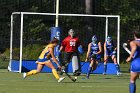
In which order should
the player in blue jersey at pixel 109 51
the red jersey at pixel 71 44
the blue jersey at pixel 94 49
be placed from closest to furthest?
the red jersey at pixel 71 44, the blue jersey at pixel 94 49, the player in blue jersey at pixel 109 51

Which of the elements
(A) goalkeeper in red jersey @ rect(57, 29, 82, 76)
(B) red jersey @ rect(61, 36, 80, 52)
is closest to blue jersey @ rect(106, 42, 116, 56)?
(A) goalkeeper in red jersey @ rect(57, 29, 82, 76)

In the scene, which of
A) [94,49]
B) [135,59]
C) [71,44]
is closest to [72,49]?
[71,44]

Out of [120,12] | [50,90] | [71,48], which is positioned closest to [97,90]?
[50,90]

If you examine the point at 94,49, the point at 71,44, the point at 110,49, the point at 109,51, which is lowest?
the point at 109,51

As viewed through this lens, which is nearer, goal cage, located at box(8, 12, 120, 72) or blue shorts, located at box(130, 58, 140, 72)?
blue shorts, located at box(130, 58, 140, 72)

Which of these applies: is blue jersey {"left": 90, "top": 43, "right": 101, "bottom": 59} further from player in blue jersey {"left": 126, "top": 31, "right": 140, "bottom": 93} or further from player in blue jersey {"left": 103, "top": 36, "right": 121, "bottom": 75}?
player in blue jersey {"left": 126, "top": 31, "right": 140, "bottom": 93}

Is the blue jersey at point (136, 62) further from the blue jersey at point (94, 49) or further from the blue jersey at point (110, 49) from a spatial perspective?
the blue jersey at point (110, 49)

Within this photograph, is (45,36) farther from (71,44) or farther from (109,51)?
(71,44)

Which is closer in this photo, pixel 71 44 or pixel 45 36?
pixel 71 44

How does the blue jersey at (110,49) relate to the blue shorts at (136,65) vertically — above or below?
below

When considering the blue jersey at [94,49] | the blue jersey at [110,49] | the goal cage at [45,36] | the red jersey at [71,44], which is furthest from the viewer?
the goal cage at [45,36]

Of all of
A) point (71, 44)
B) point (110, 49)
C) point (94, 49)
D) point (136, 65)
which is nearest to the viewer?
point (136, 65)

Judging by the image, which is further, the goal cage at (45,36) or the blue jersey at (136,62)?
the goal cage at (45,36)

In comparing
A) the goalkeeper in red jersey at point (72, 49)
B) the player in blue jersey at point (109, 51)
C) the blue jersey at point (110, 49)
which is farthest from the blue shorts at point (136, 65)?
the blue jersey at point (110, 49)
